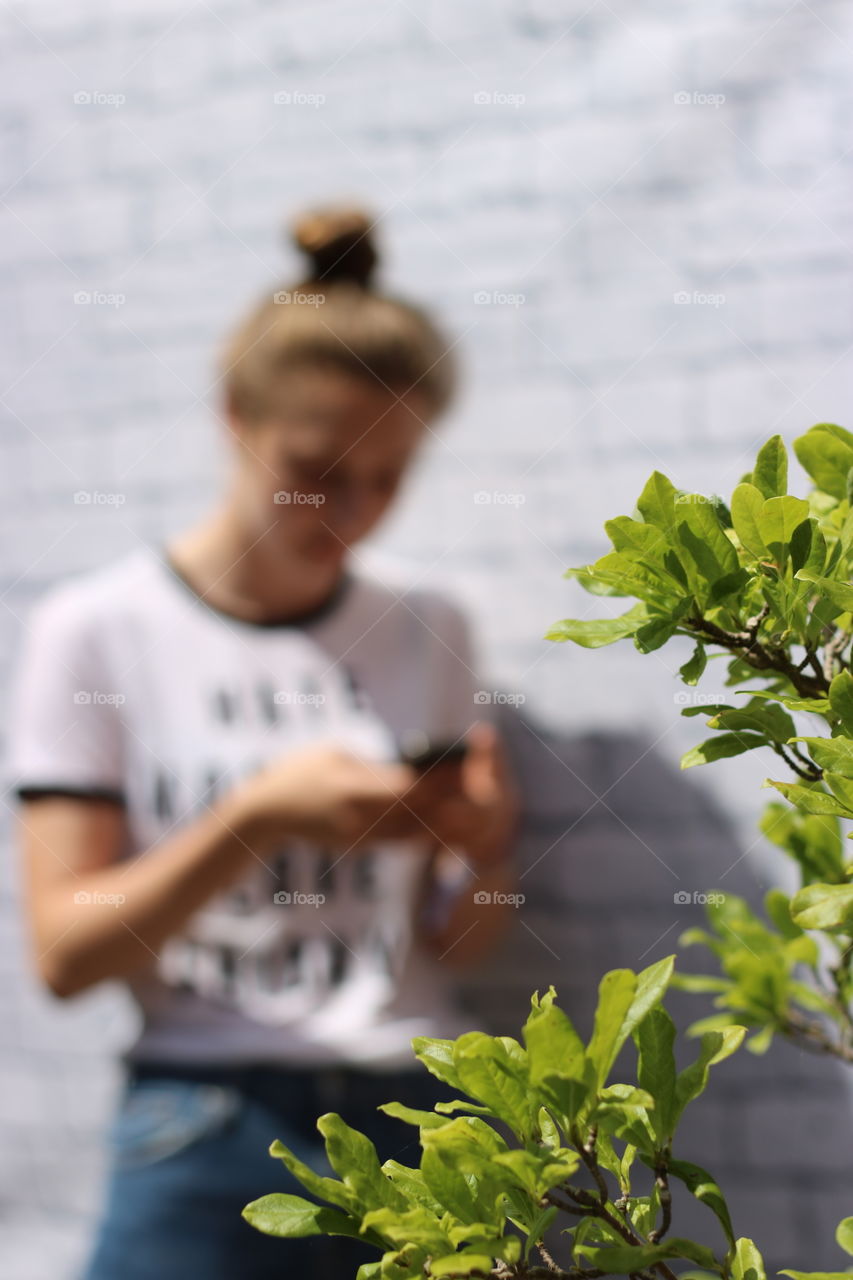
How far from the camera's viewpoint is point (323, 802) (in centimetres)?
113

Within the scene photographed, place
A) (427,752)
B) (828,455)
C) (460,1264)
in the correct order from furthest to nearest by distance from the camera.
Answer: (427,752), (828,455), (460,1264)

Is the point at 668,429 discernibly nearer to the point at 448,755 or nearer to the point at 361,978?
the point at 448,755

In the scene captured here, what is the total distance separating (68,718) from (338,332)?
55 cm

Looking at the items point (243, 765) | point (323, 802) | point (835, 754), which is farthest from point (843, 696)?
point (243, 765)

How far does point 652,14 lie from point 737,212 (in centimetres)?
26

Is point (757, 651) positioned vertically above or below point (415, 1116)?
above

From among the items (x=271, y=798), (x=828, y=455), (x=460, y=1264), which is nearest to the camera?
(x=460, y=1264)

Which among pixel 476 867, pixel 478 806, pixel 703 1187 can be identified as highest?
pixel 703 1187

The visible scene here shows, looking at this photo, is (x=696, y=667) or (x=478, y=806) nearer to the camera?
(x=696, y=667)

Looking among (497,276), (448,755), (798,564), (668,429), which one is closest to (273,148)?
(497,276)

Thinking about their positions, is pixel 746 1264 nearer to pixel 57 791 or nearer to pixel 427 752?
pixel 427 752

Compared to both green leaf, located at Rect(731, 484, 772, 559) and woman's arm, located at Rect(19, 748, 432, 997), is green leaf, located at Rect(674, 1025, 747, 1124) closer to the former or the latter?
green leaf, located at Rect(731, 484, 772, 559)

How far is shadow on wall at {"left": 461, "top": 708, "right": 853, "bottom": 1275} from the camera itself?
4.22 ft

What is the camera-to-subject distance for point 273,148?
1.34 meters
